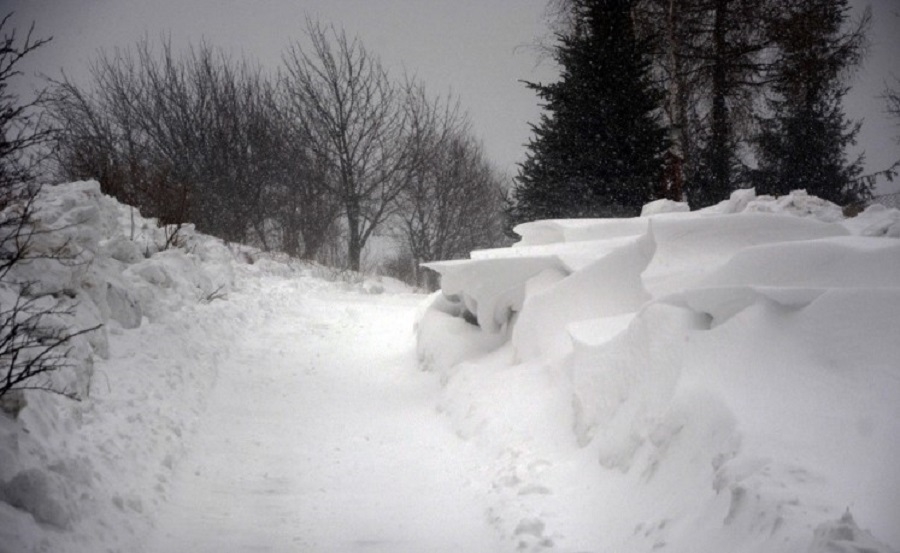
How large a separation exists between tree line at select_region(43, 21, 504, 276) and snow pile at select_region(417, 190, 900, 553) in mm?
14784

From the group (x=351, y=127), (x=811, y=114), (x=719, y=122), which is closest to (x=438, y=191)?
(x=351, y=127)

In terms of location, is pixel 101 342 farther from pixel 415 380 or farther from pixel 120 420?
pixel 415 380

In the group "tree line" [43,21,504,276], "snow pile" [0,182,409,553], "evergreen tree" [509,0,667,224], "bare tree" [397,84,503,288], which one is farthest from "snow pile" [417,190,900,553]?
"bare tree" [397,84,503,288]

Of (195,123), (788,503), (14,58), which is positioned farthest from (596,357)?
(195,123)

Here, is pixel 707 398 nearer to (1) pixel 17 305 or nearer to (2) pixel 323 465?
(2) pixel 323 465

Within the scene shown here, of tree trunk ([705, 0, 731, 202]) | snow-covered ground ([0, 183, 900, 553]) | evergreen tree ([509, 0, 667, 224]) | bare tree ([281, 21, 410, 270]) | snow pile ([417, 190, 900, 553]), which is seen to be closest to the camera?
snow pile ([417, 190, 900, 553])

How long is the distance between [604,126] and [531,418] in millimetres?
8683

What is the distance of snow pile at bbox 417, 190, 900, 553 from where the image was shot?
8.23 feet

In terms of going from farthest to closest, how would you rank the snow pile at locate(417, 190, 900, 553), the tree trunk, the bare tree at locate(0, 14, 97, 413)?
the tree trunk < the bare tree at locate(0, 14, 97, 413) < the snow pile at locate(417, 190, 900, 553)

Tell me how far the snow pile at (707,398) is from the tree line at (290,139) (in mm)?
14784

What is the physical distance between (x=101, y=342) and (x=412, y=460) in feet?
10.0

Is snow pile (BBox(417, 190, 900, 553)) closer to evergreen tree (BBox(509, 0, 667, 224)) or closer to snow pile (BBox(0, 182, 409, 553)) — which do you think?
snow pile (BBox(0, 182, 409, 553))

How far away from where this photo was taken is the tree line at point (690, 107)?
12000mm

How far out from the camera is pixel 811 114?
51.4ft
